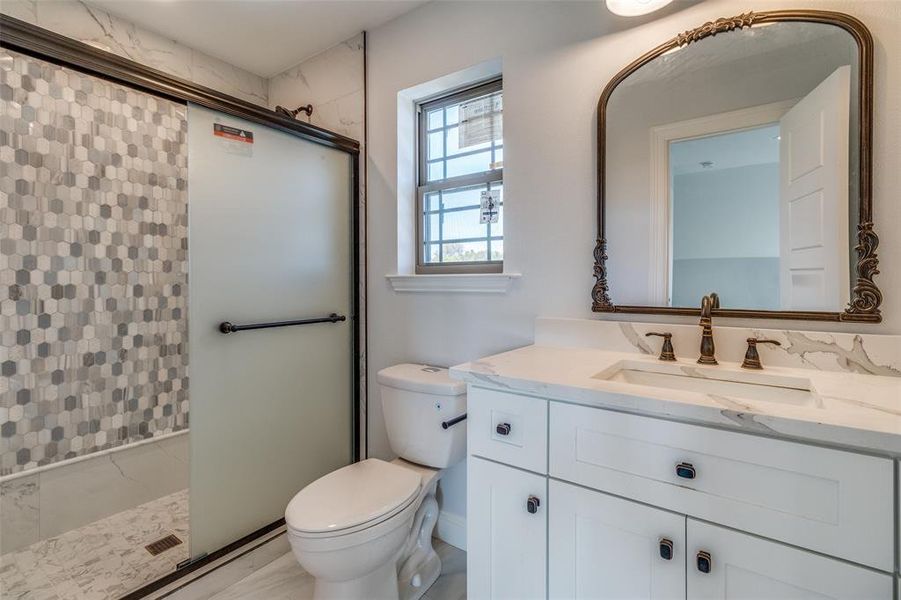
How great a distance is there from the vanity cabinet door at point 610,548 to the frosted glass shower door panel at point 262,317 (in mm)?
1325

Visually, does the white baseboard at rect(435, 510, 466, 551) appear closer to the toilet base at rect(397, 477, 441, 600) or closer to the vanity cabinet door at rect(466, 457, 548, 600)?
the toilet base at rect(397, 477, 441, 600)

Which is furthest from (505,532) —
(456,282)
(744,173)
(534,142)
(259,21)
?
(259,21)

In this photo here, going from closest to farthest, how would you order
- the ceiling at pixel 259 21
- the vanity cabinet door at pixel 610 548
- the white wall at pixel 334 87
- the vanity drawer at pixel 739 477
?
1. the vanity drawer at pixel 739 477
2. the vanity cabinet door at pixel 610 548
3. the ceiling at pixel 259 21
4. the white wall at pixel 334 87

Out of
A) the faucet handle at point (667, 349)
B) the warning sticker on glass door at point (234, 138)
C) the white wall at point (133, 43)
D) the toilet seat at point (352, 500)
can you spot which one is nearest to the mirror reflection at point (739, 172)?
the faucet handle at point (667, 349)

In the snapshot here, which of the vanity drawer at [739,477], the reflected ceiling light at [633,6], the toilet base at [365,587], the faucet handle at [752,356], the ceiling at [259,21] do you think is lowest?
the toilet base at [365,587]

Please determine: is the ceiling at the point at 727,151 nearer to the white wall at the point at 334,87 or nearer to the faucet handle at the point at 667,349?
the faucet handle at the point at 667,349

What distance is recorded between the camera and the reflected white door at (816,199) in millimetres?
1076

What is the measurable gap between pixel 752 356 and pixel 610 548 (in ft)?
2.17

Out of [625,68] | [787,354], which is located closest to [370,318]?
[625,68]

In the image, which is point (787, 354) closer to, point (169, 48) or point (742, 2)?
point (742, 2)

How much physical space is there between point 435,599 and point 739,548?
3.55 feet

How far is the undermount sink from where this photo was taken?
40.8 inches

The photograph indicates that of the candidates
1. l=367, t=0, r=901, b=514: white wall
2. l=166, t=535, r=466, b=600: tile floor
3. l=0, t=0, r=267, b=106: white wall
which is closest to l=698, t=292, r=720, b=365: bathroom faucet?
l=367, t=0, r=901, b=514: white wall

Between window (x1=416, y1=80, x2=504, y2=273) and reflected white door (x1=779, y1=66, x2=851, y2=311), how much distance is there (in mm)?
928
